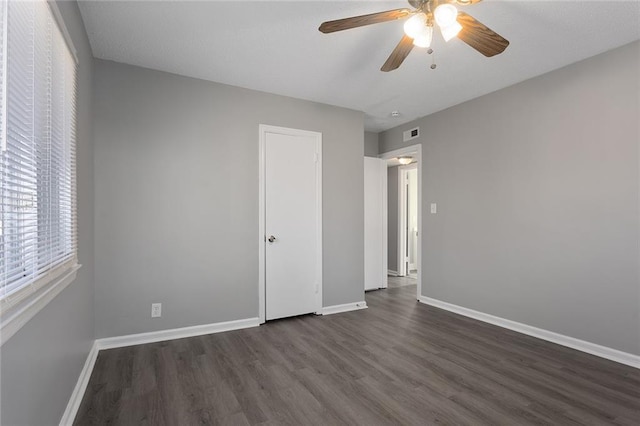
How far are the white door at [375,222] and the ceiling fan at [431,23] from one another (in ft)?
10.6

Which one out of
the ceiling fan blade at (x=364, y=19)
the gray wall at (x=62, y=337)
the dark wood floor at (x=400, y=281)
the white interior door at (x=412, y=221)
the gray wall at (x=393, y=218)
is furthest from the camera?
the white interior door at (x=412, y=221)

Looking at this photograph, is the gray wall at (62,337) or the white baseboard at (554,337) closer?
the gray wall at (62,337)

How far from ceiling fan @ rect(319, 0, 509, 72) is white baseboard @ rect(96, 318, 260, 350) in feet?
9.31

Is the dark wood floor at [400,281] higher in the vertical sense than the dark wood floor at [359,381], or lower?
lower

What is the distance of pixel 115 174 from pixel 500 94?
4.04m

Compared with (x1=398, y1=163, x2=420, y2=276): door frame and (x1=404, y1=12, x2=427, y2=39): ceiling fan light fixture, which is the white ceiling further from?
(x1=398, y1=163, x2=420, y2=276): door frame

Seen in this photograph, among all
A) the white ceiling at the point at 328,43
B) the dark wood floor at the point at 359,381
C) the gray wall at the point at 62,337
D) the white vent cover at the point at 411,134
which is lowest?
the dark wood floor at the point at 359,381

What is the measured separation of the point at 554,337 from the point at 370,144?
3563 mm

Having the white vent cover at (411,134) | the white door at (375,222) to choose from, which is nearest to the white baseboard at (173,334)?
the white door at (375,222)

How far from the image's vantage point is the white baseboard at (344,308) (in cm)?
386

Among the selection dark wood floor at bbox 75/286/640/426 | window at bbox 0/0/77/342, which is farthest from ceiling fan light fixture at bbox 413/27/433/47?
dark wood floor at bbox 75/286/640/426

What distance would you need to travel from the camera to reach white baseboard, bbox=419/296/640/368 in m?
2.54

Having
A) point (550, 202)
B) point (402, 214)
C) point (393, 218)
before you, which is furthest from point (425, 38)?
point (393, 218)

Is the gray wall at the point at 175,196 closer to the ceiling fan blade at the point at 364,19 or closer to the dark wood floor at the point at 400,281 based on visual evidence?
the ceiling fan blade at the point at 364,19
